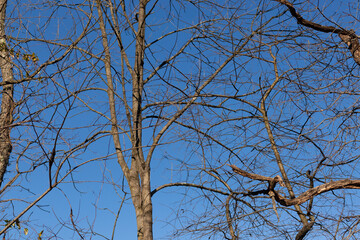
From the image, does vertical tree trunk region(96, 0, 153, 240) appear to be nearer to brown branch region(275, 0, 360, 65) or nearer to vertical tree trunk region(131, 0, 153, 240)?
vertical tree trunk region(131, 0, 153, 240)

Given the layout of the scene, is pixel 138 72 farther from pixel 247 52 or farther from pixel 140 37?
pixel 247 52

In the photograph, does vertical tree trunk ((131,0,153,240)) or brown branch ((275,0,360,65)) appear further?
brown branch ((275,0,360,65))

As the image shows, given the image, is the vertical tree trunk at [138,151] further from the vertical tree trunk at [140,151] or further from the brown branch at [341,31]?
the brown branch at [341,31]

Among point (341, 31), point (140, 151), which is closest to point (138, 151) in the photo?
point (140, 151)

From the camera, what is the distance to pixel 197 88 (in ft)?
17.9

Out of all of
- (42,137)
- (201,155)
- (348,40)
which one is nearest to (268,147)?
(201,155)

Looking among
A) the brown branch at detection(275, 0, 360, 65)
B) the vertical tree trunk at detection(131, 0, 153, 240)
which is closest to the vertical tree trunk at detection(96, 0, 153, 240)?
the vertical tree trunk at detection(131, 0, 153, 240)

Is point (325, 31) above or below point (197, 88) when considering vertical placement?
above

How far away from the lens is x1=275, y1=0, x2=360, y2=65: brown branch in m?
5.35

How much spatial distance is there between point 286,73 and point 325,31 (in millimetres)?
777

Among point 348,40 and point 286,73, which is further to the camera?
point 286,73

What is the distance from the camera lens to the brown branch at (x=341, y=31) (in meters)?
5.35

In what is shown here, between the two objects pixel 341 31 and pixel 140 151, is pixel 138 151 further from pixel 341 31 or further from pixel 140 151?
pixel 341 31

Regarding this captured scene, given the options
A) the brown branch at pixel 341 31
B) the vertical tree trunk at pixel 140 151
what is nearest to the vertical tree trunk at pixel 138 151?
the vertical tree trunk at pixel 140 151
